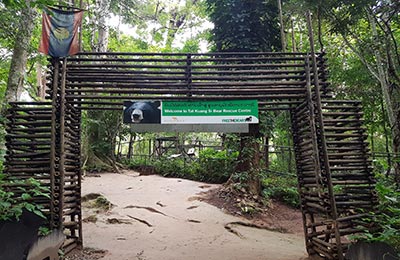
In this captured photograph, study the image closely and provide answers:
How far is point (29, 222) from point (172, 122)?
260 cm

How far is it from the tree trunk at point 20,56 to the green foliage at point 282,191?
7.82 meters

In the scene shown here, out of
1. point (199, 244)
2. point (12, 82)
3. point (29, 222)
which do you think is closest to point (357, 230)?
point (199, 244)

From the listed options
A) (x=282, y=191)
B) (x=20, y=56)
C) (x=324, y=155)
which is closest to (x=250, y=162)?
(x=282, y=191)

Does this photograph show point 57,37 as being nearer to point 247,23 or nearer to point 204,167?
point 247,23

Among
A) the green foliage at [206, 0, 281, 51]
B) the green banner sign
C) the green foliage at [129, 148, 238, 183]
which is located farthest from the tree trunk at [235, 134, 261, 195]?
the green banner sign

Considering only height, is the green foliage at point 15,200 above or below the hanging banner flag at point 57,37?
below

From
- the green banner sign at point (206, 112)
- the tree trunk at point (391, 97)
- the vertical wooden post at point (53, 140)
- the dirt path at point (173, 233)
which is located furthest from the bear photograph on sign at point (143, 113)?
the tree trunk at point (391, 97)

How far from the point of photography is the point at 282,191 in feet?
33.1

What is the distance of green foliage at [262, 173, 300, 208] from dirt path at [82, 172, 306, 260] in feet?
7.43

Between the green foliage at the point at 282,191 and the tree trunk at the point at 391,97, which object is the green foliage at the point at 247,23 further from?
the green foliage at the point at 282,191

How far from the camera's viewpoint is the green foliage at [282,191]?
971 cm

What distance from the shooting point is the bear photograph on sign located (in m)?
4.86

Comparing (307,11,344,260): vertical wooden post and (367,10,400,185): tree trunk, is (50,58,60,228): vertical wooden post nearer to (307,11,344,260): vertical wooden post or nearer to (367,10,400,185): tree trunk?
(307,11,344,260): vertical wooden post

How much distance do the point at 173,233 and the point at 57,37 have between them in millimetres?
4746
